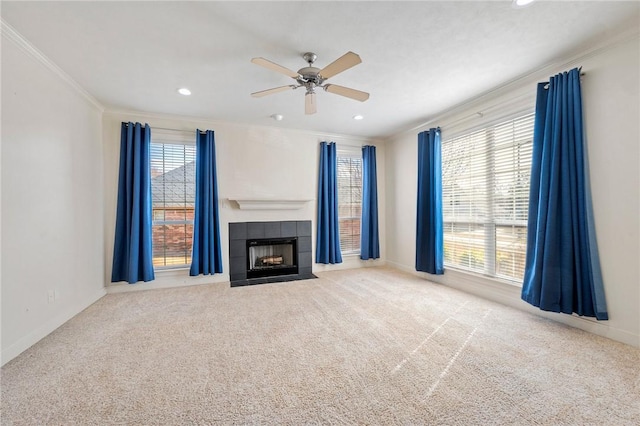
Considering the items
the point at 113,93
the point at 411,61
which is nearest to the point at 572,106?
the point at 411,61

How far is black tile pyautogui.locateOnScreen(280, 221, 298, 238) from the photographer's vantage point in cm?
472

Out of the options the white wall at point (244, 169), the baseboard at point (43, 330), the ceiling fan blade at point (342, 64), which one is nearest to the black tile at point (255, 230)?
the white wall at point (244, 169)

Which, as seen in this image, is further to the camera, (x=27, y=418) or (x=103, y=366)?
(x=103, y=366)

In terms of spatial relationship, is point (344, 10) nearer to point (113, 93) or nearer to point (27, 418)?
point (113, 93)

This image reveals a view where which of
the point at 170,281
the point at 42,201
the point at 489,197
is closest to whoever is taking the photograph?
the point at 42,201

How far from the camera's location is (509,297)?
10.4ft

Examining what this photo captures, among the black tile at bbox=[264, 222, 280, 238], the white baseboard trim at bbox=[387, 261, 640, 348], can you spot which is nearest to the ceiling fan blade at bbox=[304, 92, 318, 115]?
the black tile at bbox=[264, 222, 280, 238]

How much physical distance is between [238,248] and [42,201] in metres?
2.43

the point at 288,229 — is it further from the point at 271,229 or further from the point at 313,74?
the point at 313,74

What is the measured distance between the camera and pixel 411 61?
2568mm

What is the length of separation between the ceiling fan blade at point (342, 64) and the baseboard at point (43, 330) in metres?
3.41

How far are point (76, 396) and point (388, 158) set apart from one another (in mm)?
5347

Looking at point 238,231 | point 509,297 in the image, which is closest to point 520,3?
point 509,297

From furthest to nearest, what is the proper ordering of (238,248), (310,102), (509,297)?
(238,248) → (509,297) → (310,102)
